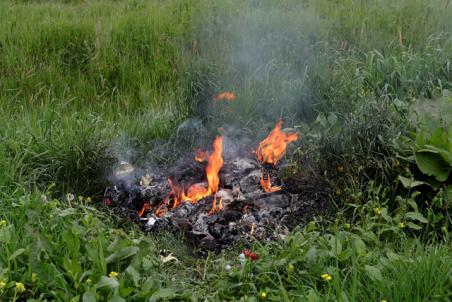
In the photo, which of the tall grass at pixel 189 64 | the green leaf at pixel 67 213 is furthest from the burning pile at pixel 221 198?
the green leaf at pixel 67 213

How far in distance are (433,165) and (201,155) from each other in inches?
66.9

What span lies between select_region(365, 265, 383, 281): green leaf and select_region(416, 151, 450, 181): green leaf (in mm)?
1231

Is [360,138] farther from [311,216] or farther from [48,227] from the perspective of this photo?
[48,227]

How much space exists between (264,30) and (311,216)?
3.20m

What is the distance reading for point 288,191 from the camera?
4.64m

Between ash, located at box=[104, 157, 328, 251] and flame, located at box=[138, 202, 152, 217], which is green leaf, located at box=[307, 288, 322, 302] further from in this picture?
flame, located at box=[138, 202, 152, 217]

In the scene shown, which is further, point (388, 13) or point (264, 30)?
point (388, 13)

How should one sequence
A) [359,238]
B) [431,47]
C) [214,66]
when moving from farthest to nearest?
[431,47] → [214,66] → [359,238]

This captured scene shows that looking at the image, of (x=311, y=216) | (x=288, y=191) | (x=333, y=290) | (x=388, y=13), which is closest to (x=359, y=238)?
(x=333, y=290)

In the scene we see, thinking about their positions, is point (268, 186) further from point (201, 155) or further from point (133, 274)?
point (133, 274)

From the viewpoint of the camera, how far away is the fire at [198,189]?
4688 millimetres

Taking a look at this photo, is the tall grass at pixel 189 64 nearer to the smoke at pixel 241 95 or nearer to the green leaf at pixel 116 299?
the smoke at pixel 241 95

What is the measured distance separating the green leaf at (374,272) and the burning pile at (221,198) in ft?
3.18

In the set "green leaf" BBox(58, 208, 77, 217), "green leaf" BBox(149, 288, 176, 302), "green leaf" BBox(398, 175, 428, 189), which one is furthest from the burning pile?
"green leaf" BBox(149, 288, 176, 302)
